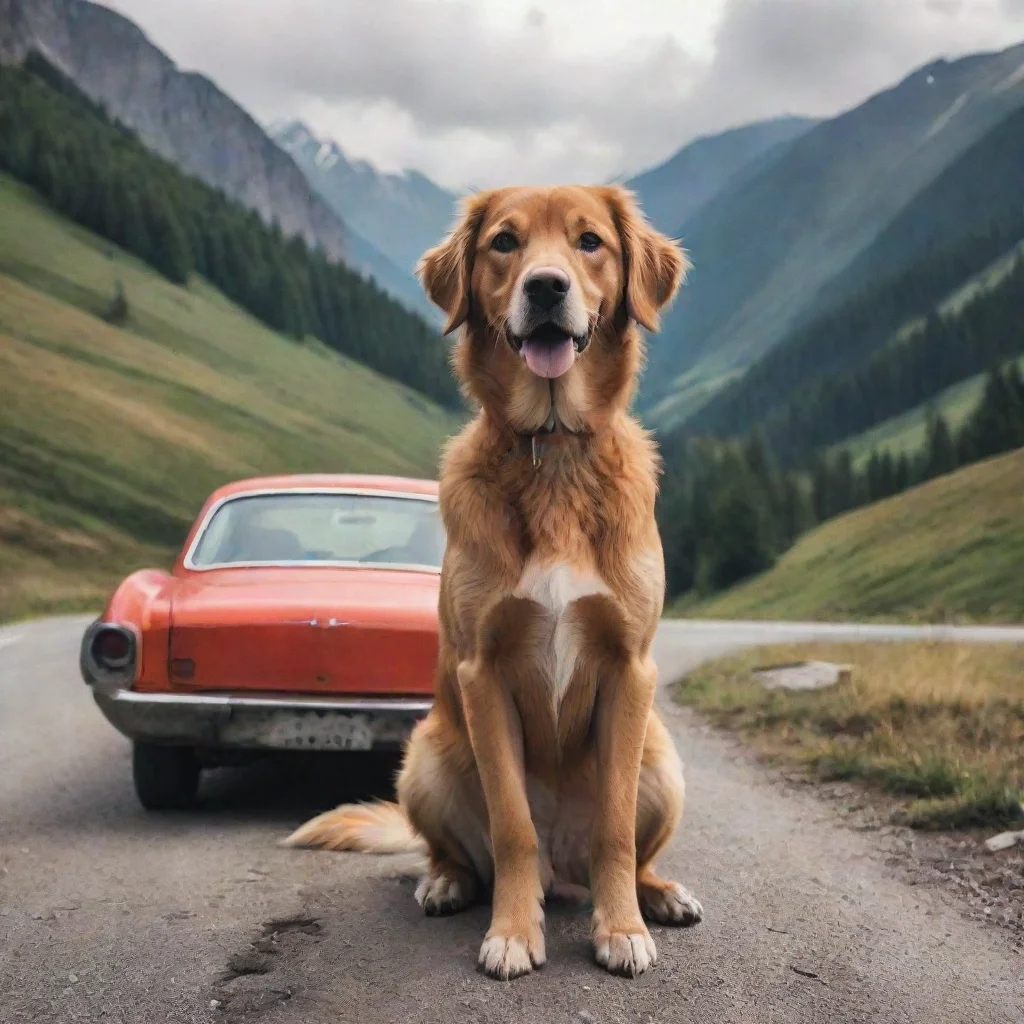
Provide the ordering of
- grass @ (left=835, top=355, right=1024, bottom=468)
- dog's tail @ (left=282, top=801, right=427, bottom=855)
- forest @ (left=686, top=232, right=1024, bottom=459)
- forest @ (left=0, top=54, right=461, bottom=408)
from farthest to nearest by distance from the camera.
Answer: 1. forest @ (left=686, top=232, right=1024, bottom=459)
2. grass @ (left=835, top=355, right=1024, bottom=468)
3. forest @ (left=0, top=54, right=461, bottom=408)
4. dog's tail @ (left=282, top=801, right=427, bottom=855)

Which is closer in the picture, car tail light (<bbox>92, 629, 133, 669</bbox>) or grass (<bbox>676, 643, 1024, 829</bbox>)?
car tail light (<bbox>92, 629, 133, 669</bbox>)

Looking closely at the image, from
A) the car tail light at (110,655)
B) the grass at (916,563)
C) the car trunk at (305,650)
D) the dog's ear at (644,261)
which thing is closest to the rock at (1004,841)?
the car trunk at (305,650)

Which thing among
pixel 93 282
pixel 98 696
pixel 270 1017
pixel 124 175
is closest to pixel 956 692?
pixel 98 696

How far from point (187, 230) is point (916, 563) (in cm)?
6374

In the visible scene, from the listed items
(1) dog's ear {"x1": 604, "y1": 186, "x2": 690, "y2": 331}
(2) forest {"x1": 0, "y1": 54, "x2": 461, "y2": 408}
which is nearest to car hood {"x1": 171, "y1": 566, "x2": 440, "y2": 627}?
(1) dog's ear {"x1": 604, "y1": 186, "x2": 690, "y2": 331}

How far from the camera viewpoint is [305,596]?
5523 mm

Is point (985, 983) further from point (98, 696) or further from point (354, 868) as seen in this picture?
point (98, 696)

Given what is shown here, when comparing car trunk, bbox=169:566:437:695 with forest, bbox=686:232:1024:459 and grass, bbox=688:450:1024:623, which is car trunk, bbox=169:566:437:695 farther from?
forest, bbox=686:232:1024:459

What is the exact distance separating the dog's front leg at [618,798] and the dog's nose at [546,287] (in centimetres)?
113

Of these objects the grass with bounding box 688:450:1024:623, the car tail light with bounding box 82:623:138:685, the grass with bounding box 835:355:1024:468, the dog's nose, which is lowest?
the car tail light with bounding box 82:623:138:685

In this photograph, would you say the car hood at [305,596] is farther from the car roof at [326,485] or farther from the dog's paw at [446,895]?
the dog's paw at [446,895]

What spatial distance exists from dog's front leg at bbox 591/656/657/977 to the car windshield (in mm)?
2815

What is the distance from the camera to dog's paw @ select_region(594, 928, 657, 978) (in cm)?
328

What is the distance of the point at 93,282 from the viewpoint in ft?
241
